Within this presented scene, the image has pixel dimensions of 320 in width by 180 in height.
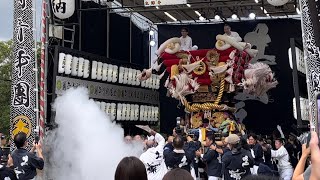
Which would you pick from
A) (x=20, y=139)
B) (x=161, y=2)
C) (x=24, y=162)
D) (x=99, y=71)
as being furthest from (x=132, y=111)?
(x=20, y=139)

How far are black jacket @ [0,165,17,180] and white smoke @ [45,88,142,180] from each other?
4.02 metres

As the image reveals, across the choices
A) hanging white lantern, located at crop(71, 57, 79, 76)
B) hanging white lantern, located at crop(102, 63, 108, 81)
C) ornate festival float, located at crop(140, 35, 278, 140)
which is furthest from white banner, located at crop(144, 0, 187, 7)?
hanging white lantern, located at crop(102, 63, 108, 81)

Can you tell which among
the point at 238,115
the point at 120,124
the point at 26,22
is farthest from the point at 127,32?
the point at 26,22

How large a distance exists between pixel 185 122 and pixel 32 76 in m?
6.10

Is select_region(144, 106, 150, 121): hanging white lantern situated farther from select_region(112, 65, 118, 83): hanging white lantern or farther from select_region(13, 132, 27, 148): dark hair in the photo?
select_region(13, 132, 27, 148): dark hair

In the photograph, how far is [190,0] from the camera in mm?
17625

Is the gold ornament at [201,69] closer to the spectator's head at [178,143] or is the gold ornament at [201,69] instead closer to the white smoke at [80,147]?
the white smoke at [80,147]

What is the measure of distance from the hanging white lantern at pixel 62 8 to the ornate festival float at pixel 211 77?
3524 millimetres

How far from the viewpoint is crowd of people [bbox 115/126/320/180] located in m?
2.75

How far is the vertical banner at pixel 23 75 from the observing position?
9977 millimetres

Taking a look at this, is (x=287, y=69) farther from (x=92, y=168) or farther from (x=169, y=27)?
(x=92, y=168)

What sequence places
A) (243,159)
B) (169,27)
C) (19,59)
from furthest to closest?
(169,27) < (19,59) < (243,159)

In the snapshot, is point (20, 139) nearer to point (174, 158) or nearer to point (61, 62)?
point (174, 158)

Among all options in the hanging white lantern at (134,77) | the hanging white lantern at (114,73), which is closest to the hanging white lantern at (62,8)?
the hanging white lantern at (114,73)
